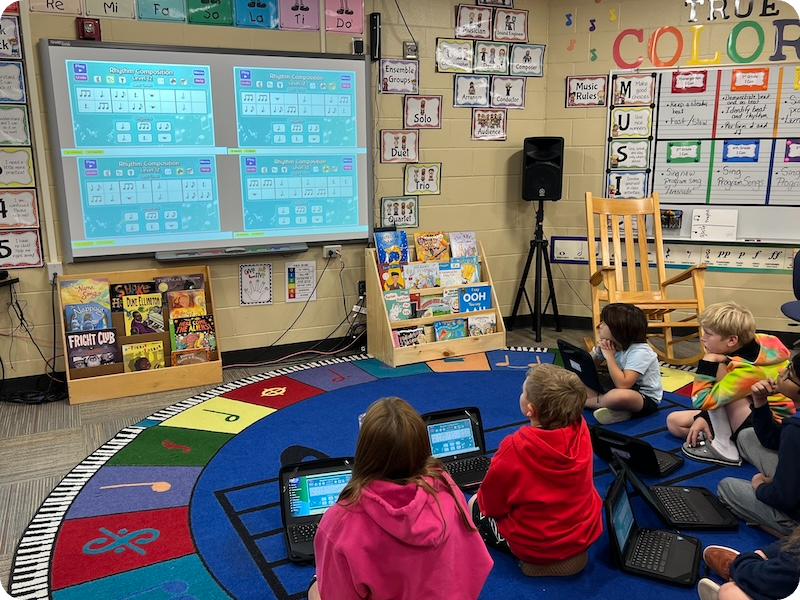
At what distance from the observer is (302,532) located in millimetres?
2447

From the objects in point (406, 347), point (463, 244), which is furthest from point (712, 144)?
point (406, 347)

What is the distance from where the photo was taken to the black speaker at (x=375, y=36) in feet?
15.0

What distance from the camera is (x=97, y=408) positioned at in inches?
153

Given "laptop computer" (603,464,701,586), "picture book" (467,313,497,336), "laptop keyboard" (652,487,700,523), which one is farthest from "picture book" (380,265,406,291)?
"laptop computer" (603,464,701,586)

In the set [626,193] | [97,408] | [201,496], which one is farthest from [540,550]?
[626,193]

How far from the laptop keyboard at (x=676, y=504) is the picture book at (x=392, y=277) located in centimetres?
241

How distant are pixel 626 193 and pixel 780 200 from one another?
3.50 feet

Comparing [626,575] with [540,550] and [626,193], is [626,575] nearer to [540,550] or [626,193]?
[540,550]

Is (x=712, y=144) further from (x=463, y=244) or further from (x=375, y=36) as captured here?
(x=375, y=36)

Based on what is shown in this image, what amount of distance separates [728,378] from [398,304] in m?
2.28

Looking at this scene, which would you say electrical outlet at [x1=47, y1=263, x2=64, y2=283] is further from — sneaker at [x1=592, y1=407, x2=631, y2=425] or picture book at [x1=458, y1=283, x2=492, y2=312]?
sneaker at [x1=592, y1=407, x2=631, y2=425]

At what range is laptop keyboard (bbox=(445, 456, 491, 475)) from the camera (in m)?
2.87

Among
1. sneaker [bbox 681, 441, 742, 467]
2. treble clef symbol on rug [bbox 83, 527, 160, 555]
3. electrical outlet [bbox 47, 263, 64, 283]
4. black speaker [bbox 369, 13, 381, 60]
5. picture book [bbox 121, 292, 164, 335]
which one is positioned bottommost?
treble clef symbol on rug [bbox 83, 527, 160, 555]

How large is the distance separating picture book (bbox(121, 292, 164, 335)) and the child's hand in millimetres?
3359
